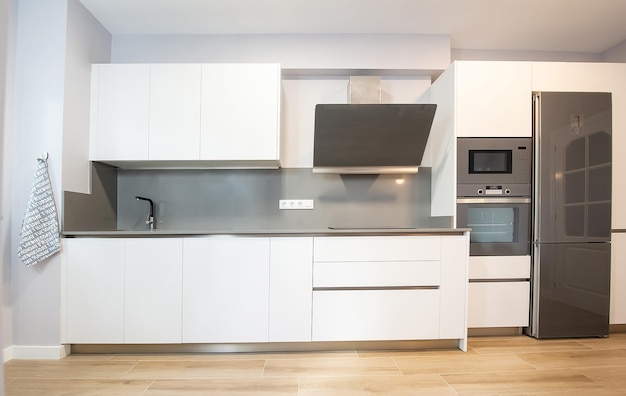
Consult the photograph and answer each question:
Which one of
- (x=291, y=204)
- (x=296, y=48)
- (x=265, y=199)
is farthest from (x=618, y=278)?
(x=296, y=48)

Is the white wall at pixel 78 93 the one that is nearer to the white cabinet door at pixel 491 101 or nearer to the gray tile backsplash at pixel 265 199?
the gray tile backsplash at pixel 265 199

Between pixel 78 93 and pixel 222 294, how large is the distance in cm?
174

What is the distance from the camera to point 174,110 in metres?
2.72

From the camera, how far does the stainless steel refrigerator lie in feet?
8.77

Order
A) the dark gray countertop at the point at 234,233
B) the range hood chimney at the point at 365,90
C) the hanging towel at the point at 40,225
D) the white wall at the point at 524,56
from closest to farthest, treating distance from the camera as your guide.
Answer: the hanging towel at the point at 40,225
the dark gray countertop at the point at 234,233
the range hood chimney at the point at 365,90
the white wall at the point at 524,56

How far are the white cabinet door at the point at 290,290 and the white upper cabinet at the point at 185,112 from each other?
2.48 feet

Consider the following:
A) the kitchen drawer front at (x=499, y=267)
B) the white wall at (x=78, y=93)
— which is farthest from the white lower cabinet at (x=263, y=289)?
the white wall at (x=78, y=93)

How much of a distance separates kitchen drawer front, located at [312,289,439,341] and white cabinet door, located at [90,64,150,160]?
1.77 metres

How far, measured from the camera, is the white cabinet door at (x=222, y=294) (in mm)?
2371

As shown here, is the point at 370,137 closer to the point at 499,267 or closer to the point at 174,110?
the point at 499,267

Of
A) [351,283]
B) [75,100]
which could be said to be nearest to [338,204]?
[351,283]

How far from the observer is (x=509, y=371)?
2.19 m

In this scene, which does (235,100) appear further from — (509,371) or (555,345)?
(555,345)

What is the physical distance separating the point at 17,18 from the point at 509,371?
12.5 feet
